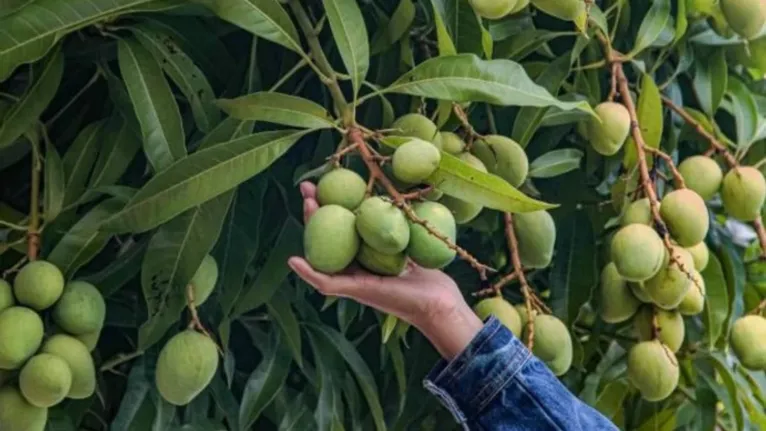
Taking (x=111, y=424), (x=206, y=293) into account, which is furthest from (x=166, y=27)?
(x=111, y=424)

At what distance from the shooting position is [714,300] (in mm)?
1037

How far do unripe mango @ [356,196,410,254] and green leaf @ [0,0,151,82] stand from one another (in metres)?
0.24

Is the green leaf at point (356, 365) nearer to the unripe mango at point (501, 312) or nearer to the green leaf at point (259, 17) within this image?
the unripe mango at point (501, 312)

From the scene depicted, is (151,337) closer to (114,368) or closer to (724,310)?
(114,368)

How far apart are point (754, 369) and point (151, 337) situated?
61 centimetres

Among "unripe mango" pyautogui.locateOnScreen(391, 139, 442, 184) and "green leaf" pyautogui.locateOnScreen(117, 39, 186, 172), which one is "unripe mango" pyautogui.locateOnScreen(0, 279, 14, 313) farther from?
"unripe mango" pyautogui.locateOnScreen(391, 139, 442, 184)

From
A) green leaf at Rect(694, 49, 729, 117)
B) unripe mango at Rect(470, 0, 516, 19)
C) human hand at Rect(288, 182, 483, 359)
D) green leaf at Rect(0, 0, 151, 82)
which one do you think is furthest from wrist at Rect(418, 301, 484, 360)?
green leaf at Rect(694, 49, 729, 117)

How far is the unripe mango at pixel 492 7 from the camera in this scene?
746 mm

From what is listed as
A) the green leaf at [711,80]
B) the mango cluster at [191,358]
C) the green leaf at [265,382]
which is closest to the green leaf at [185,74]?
the mango cluster at [191,358]

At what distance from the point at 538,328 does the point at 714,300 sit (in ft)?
0.89

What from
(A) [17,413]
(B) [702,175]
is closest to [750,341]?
(B) [702,175]

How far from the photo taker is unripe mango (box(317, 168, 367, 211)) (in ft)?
2.25

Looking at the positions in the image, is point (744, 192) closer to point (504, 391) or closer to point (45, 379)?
point (504, 391)

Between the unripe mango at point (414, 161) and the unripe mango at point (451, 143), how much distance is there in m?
0.13
